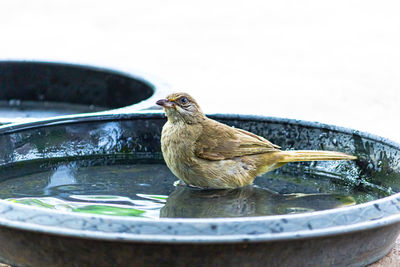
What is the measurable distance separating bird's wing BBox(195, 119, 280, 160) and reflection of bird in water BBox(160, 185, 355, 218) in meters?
0.25

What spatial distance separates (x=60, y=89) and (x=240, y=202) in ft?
11.8

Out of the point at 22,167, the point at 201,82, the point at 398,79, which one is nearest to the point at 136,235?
the point at 22,167

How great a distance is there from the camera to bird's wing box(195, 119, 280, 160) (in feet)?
17.5

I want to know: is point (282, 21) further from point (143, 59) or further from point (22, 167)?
point (22, 167)

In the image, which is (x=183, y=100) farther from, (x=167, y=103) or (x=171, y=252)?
(x=171, y=252)

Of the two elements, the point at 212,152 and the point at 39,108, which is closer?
the point at 212,152

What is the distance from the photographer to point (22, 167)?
5449 millimetres

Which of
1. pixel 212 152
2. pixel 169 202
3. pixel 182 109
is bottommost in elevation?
pixel 169 202

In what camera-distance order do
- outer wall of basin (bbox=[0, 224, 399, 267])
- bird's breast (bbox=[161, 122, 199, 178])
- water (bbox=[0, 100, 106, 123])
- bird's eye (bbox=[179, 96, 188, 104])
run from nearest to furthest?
outer wall of basin (bbox=[0, 224, 399, 267])
bird's breast (bbox=[161, 122, 199, 178])
bird's eye (bbox=[179, 96, 188, 104])
water (bbox=[0, 100, 106, 123])

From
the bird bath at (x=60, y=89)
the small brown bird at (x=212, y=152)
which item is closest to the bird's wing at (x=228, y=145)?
the small brown bird at (x=212, y=152)

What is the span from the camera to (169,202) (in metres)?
4.88

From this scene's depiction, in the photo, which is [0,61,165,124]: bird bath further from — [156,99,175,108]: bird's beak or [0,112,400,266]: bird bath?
[156,99,175,108]: bird's beak

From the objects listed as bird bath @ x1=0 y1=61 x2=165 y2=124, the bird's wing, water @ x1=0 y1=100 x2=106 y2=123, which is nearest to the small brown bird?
the bird's wing

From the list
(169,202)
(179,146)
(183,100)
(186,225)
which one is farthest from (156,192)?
(186,225)
